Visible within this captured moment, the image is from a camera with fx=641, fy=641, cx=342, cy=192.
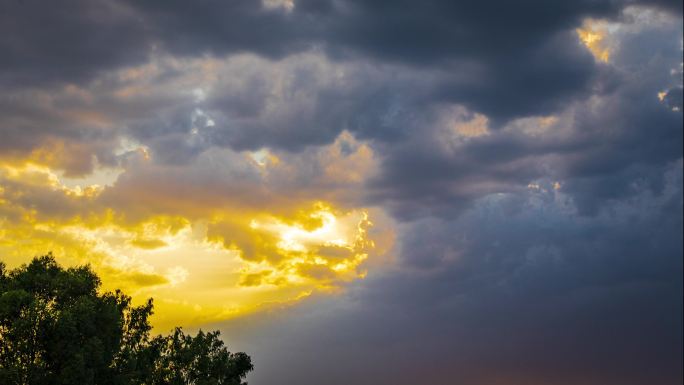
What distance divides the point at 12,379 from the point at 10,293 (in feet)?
19.2

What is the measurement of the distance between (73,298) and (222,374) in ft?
59.0

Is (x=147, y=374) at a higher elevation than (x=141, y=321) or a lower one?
lower

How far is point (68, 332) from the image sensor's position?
45.2 metres

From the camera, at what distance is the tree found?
44438 millimetres

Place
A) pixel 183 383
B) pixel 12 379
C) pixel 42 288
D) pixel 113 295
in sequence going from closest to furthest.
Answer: pixel 12 379 → pixel 42 288 → pixel 113 295 → pixel 183 383

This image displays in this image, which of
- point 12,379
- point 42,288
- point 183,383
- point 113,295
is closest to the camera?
point 12,379

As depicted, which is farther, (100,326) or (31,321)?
(100,326)

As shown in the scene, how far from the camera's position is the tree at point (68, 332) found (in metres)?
44.4

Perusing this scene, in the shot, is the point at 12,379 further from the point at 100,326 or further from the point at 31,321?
the point at 100,326

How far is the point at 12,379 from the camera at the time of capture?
42.9 m

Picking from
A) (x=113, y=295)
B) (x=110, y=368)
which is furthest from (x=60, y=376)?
(x=113, y=295)

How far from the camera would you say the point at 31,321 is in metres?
44.5

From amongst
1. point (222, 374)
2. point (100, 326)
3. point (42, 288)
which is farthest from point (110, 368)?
point (222, 374)

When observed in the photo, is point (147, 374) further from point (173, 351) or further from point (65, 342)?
point (65, 342)
